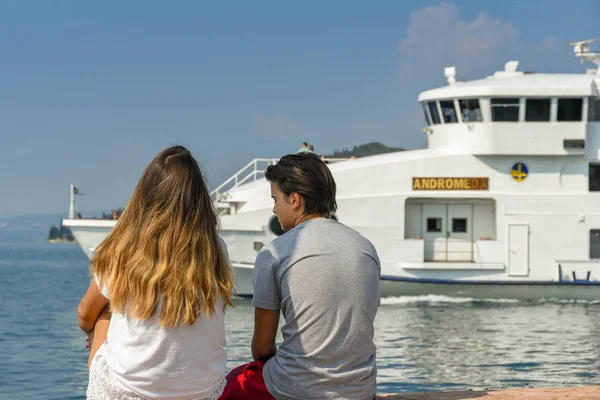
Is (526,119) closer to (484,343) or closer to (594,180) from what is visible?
(594,180)

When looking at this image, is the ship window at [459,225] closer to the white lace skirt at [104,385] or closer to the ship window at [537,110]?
the ship window at [537,110]

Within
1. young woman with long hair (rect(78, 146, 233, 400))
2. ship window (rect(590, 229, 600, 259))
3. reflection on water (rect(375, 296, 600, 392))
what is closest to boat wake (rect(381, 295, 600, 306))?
reflection on water (rect(375, 296, 600, 392))

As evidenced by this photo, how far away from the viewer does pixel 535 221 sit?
59.2 feet

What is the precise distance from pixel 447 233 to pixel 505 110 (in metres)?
2.70

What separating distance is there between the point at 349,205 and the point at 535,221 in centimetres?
373

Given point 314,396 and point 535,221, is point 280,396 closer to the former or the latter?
point 314,396

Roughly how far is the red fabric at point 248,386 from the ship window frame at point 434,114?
15542mm

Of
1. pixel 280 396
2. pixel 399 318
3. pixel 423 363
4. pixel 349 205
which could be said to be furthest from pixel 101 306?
pixel 349 205

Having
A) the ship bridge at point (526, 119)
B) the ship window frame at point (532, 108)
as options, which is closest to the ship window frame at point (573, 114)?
the ship bridge at point (526, 119)

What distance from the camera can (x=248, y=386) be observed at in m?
3.58

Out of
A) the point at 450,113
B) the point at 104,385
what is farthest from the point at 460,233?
the point at 104,385

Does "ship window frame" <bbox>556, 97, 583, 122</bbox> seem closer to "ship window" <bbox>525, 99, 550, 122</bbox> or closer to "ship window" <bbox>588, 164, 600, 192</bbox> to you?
"ship window" <bbox>525, 99, 550, 122</bbox>

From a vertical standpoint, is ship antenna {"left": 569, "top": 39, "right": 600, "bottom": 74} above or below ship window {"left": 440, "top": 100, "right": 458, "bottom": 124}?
above

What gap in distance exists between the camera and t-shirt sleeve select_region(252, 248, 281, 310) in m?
3.41
